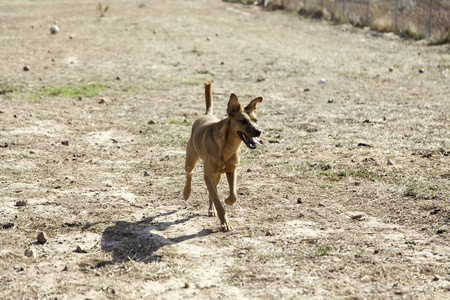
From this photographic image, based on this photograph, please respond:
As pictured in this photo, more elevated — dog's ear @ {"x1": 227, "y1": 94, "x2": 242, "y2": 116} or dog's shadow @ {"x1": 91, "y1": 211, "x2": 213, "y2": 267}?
dog's ear @ {"x1": 227, "y1": 94, "x2": 242, "y2": 116}

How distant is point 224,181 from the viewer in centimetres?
688

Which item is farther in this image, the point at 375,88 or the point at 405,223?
the point at 375,88

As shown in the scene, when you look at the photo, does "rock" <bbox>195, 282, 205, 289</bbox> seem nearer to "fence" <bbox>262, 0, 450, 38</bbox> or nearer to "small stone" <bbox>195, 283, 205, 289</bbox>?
"small stone" <bbox>195, 283, 205, 289</bbox>

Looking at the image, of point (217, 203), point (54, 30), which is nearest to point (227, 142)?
point (217, 203)

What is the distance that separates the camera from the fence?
752 inches

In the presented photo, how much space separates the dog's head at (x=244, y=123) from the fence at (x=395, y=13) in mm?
14834

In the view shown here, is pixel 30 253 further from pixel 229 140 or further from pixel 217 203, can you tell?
pixel 229 140

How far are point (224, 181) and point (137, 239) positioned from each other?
2.04 m

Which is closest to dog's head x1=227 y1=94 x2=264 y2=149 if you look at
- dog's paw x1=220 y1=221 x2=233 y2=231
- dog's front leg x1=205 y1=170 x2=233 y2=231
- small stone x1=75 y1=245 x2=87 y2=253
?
dog's front leg x1=205 y1=170 x2=233 y2=231

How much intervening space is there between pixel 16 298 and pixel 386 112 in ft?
24.9

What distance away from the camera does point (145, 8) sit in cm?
2670

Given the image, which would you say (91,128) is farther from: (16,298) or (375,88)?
(375,88)

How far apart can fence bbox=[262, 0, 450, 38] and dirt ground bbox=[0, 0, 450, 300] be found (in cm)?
390

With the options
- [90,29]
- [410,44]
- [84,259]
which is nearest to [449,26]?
[410,44]
